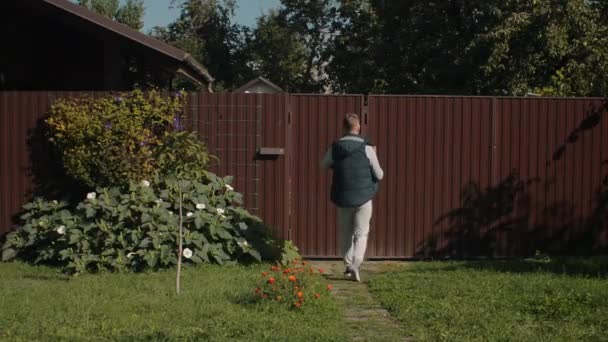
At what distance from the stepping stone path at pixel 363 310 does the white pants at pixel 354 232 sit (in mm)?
251

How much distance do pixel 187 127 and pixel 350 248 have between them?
247cm

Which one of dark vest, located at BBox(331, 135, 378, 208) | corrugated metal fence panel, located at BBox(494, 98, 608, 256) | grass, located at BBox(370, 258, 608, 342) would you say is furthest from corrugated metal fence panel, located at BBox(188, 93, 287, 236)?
corrugated metal fence panel, located at BBox(494, 98, 608, 256)

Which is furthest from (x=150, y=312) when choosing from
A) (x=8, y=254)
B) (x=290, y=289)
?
(x=8, y=254)

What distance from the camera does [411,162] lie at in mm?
9367

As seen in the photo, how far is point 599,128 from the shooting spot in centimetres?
Result: 951

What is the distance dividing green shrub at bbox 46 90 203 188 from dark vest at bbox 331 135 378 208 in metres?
1.71

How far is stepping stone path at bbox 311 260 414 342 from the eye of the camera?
5.78 m

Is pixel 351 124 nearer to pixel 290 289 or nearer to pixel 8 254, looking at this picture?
pixel 290 289

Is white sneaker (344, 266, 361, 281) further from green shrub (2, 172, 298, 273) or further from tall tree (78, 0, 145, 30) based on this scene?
tall tree (78, 0, 145, 30)

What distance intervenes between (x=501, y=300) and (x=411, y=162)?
293 centimetres

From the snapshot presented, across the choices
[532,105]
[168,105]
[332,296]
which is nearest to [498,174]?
[532,105]

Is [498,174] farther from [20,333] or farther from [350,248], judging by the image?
[20,333]

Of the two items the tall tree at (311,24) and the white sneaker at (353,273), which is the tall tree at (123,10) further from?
the white sneaker at (353,273)

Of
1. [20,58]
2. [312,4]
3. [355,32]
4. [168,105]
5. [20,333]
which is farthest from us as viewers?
[312,4]
